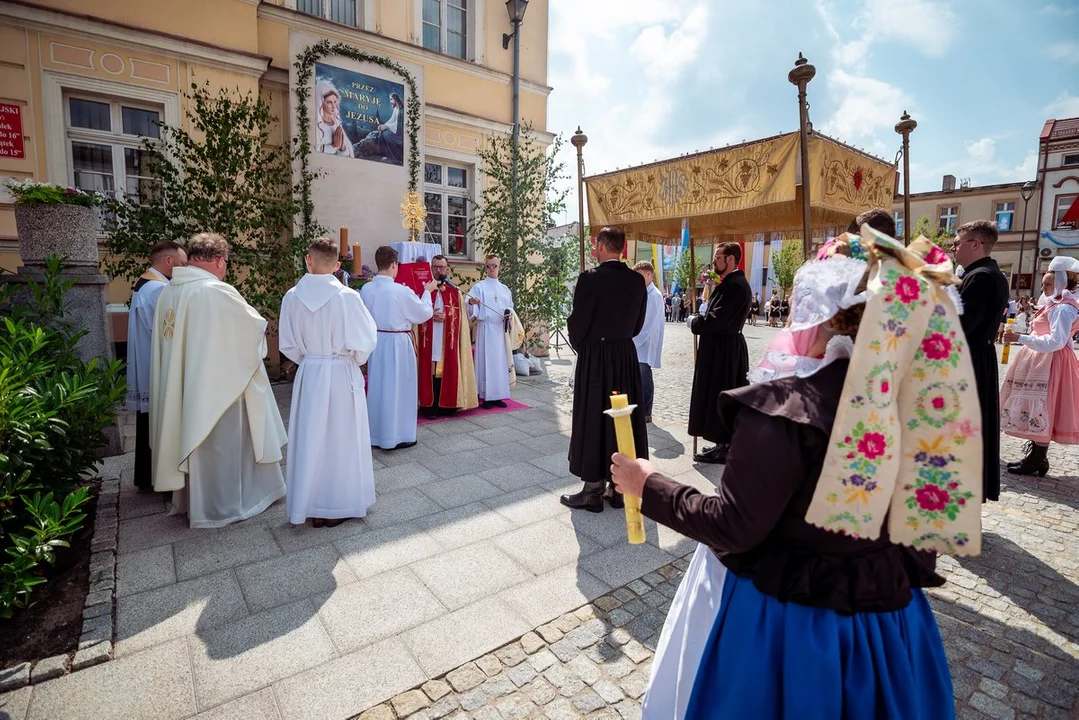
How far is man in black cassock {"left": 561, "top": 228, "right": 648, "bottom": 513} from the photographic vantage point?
13.3 feet

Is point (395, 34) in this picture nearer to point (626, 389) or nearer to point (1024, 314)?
point (626, 389)

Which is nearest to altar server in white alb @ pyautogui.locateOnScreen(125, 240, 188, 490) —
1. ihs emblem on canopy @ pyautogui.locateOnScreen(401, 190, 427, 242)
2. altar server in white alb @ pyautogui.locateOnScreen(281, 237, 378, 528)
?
altar server in white alb @ pyautogui.locateOnScreen(281, 237, 378, 528)

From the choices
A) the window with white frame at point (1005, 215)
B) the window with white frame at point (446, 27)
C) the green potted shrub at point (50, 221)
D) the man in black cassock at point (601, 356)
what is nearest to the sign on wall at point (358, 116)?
the window with white frame at point (446, 27)

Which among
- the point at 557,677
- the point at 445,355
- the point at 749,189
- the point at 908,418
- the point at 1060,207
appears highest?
the point at 1060,207

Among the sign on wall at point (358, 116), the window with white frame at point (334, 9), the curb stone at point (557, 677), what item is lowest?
the curb stone at point (557, 677)

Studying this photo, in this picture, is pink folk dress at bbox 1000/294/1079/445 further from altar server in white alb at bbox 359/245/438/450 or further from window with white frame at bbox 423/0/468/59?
window with white frame at bbox 423/0/468/59

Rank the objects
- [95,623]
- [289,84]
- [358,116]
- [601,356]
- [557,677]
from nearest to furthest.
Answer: [557,677] → [95,623] → [601,356] → [289,84] → [358,116]

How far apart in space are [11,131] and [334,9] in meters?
5.19

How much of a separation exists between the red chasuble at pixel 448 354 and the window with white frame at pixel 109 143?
4.10m

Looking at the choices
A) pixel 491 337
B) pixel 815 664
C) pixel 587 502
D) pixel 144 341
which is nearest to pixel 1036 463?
pixel 587 502

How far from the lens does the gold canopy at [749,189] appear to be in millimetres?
5312

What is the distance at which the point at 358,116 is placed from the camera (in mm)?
9422

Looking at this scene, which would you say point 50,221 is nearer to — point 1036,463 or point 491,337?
point 491,337

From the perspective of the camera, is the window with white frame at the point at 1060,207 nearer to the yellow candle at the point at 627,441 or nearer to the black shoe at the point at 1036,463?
the black shoe at the point at 1036,463
